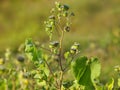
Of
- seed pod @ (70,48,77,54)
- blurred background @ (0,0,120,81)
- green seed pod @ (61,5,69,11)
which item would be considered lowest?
seed pod @ (70,48,77,54)

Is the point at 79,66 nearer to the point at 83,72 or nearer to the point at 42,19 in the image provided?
the point at 83,72

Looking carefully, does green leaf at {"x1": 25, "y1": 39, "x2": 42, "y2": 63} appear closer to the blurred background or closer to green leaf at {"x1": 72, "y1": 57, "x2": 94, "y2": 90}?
green leaf at {"x1": 72, "y1": 57, "x2": 94, "y2": 90}

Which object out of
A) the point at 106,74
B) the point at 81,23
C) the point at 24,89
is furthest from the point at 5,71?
the point at 81,23

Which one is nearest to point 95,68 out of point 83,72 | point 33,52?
point 83,72

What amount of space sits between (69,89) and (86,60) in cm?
15

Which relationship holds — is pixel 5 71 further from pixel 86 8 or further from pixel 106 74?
pixel 86 8

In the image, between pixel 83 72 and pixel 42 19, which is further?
pixel 42 19

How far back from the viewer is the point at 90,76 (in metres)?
2.53

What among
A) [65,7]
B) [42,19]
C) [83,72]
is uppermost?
[42,19]

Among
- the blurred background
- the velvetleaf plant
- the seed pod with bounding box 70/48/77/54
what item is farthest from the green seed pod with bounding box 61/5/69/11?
the blurred background

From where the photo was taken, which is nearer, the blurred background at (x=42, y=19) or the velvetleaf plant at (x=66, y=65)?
the velvetleaf plant at (x=66, y=65)

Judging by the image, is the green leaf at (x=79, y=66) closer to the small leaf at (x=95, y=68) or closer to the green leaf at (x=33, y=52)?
the small leaf at (x=95, y=68)

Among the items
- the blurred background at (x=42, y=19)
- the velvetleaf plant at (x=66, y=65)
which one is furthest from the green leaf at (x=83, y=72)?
the blurred background at (x=42, y=19)

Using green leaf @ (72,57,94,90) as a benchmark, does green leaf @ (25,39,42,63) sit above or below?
above
